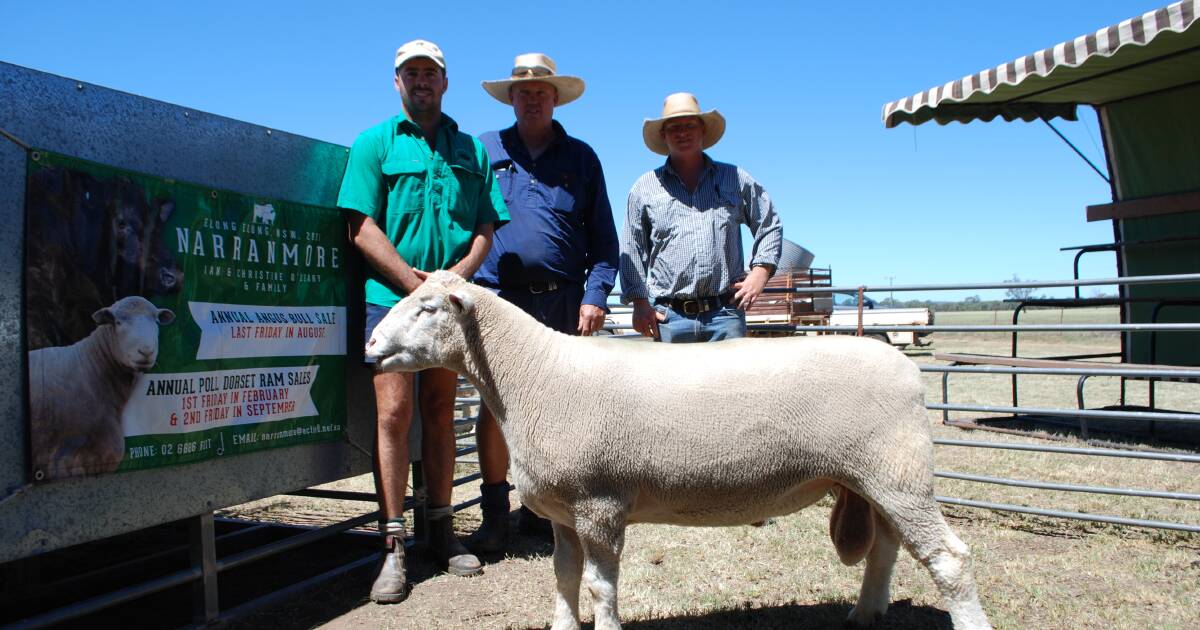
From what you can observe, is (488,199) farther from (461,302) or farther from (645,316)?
(461,302)

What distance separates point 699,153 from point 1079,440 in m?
5.96

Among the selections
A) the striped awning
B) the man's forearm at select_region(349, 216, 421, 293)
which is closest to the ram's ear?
the man's forearm at select_region(349, 216, 421, 293)

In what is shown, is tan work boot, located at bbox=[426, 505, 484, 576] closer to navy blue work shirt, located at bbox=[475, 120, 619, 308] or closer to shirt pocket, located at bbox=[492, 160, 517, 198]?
navy blue work shirt, located at bbox=[475, 120, 619, 308]

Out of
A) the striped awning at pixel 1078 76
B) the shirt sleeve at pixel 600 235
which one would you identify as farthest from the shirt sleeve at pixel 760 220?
the striped awning at pixel 1078 76

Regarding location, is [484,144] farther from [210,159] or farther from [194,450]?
[194,450]

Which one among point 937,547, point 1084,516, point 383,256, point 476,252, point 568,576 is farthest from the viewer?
point 1084,516

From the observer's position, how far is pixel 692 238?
166 inches

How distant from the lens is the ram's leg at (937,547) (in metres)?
2.82

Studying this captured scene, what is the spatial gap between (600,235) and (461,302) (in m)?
1.73

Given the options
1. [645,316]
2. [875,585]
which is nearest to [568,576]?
[875,585]

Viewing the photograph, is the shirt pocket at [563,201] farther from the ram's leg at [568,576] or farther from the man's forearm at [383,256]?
the ram's leg at [568,576]

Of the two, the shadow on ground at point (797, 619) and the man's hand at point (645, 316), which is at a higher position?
the man's hand at point (645, 316)

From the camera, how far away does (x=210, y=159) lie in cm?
353

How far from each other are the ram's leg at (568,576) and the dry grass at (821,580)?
0.43 metres
